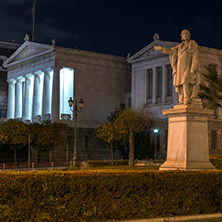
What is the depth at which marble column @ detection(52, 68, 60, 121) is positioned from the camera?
64938 mm

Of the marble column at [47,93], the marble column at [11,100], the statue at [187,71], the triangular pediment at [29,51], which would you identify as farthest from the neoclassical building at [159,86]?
the statue at [187,71]

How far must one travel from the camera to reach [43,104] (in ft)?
223

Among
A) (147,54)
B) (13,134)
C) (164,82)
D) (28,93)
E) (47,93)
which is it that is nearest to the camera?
(13,134)

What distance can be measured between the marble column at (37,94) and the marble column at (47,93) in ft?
9.01

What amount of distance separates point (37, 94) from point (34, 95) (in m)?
0.50

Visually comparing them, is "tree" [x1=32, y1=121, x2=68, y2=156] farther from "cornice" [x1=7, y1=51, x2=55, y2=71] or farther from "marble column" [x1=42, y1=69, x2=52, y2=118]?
"cornice" [x1=7, y1=51, x2=55, y2=71]

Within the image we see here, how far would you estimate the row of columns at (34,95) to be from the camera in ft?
216

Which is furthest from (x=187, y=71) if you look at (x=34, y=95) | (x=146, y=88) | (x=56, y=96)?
(x=34, y=95)

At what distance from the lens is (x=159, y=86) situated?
207ft

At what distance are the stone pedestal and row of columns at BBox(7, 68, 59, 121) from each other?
161 feet

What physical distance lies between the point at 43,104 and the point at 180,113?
5288 cm

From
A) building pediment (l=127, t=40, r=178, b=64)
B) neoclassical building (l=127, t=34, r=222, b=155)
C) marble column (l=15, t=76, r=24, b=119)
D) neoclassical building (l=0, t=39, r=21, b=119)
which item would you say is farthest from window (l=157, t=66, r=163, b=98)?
neoclassical building (l=0, t=39, r=21, b=119)

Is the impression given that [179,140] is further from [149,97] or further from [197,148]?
[149,97]

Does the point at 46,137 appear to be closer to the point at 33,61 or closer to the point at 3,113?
the point at 33,61
